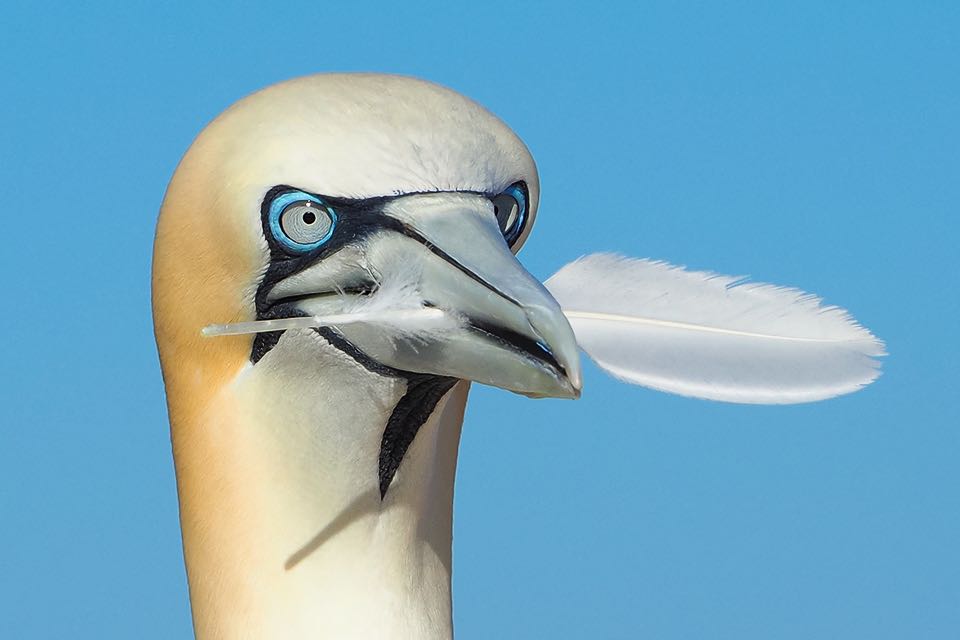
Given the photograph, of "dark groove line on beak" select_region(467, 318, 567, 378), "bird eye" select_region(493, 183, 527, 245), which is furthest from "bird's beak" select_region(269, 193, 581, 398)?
"bird eye" select_region(493, 183, 527, 245)

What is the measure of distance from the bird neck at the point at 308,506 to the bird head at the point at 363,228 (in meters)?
0.12

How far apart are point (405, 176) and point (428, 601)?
138cm

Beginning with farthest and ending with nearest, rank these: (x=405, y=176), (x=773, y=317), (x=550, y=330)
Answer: (x=773, y=317), (x=405, y=176), (x=550, y=330)

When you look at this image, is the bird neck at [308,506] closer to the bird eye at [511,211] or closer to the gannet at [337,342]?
the gannet at [337,342]

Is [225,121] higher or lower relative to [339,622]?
higher

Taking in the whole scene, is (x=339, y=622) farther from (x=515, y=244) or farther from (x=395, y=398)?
(x=515, y=244)

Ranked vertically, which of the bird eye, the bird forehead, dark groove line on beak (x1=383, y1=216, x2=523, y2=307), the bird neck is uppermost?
the bird forehead

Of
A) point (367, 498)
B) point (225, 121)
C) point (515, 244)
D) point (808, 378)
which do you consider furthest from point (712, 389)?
point (225, 121)

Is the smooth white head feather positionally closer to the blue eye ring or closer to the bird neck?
the bird neck

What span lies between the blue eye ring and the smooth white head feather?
2.96 ft

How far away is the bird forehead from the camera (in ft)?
15.4

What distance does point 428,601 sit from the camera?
5297mm

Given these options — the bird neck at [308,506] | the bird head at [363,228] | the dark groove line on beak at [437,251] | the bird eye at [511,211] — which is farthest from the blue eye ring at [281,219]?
the bird eye at [511,211]

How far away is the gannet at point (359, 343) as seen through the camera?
4.64 m
